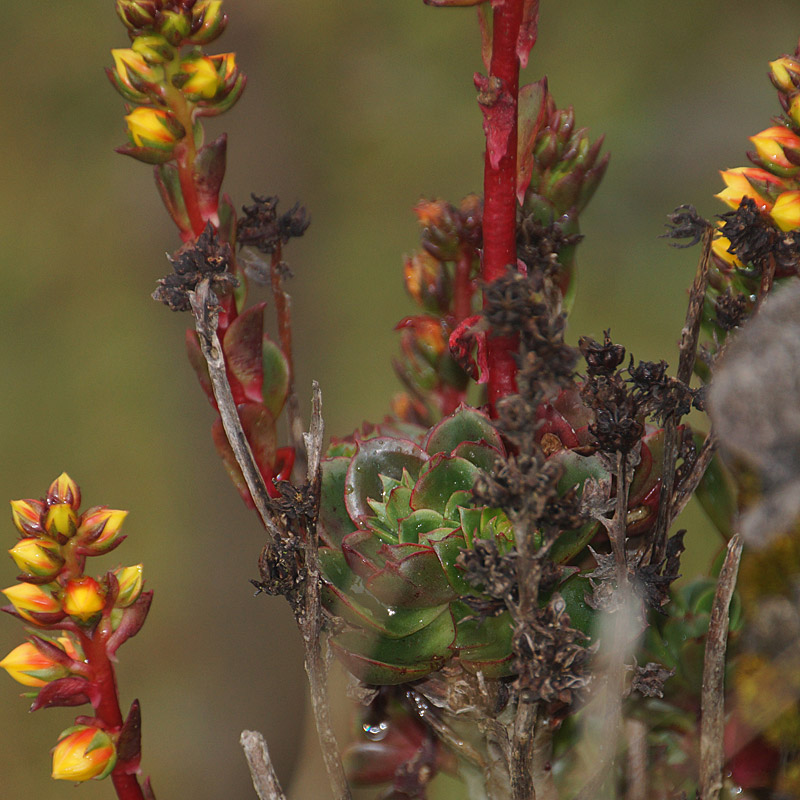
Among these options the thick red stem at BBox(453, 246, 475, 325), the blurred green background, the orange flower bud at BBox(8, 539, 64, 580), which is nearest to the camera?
the orange flower bud at BBox(8, 539, 64, 580)

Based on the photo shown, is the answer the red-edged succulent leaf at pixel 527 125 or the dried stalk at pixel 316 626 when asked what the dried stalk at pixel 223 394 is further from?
the red-edged succulent leaf at pixel 527 125

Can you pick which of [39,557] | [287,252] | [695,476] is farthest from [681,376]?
[287,252]

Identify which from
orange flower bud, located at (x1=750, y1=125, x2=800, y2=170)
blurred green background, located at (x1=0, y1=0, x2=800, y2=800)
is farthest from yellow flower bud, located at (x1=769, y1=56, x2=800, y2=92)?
blurred green background, located at (x1=0, y1=0, x2=800, y2=800)

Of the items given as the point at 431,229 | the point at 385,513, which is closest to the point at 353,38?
the point at 431,229

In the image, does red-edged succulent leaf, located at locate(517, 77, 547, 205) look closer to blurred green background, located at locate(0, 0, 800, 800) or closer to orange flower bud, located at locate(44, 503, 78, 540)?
orange flower bud, located at locate(44, 503, 78, 540)

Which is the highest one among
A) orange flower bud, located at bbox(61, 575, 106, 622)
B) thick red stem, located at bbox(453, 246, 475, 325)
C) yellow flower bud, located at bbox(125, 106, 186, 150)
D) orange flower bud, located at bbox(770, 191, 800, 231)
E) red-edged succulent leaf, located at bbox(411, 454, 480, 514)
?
yellow flower bud, located at bbox(125, 106, 186, 150)

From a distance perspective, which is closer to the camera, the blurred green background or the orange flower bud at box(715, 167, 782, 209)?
the orange flower bud at box(715, 167, 782, 209)

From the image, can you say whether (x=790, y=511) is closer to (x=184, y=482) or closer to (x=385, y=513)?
(x=385, y=513)

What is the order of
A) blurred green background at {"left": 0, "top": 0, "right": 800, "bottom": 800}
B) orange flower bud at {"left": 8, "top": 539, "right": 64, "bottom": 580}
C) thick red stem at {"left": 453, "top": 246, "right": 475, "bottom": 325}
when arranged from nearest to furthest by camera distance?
orange flower bud at {"left": 8, "top": 539, "right": 64, "bottom": 580}, thick red stem at {"left": 453, "top": 246, "right": 475, "bottom": 325}, blurred green background at {"left": 0, "top": 0, "right": 800, "bottom": 800}
